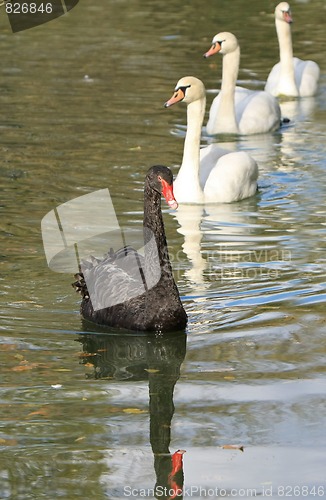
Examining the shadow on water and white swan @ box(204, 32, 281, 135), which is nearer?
the shadow on water

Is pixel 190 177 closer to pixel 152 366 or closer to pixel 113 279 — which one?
pixel 113 279

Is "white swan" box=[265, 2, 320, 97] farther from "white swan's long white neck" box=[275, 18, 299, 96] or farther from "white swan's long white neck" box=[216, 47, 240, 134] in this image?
"white swan's long white neck" box=[216, 47, 240, 134]

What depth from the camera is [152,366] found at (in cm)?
801

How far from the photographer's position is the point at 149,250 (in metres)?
8.59

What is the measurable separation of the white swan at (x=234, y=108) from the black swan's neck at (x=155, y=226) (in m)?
6.65

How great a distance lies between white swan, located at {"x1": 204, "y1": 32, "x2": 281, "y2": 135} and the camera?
1519 cm

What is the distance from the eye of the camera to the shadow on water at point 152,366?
21.7 feet

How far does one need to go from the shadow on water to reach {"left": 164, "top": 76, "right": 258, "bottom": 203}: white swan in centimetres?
409

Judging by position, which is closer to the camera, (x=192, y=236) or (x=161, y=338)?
(x=161, y=338)

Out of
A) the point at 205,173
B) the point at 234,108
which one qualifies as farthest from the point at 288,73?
the point at 205,173

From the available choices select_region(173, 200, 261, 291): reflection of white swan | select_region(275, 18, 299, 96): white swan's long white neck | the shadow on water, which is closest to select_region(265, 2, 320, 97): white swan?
select_region(275, 18, 299, 96): white swan's long white neck

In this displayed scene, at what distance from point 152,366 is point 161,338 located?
48 centimetres

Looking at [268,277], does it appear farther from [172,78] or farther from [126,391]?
[172,78]

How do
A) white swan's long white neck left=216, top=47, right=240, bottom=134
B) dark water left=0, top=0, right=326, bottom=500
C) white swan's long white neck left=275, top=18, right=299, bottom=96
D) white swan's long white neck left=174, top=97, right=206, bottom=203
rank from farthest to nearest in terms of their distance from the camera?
white swan's long white neck left=275, top=18, right=299, bottom=96
white swan's long white neck left=216, top=47, right=240, bottom=134
white swan's long white neck left=174, top=97, right=206, bottom=203
dark water left=0, top=0, right=326, bottom=500
